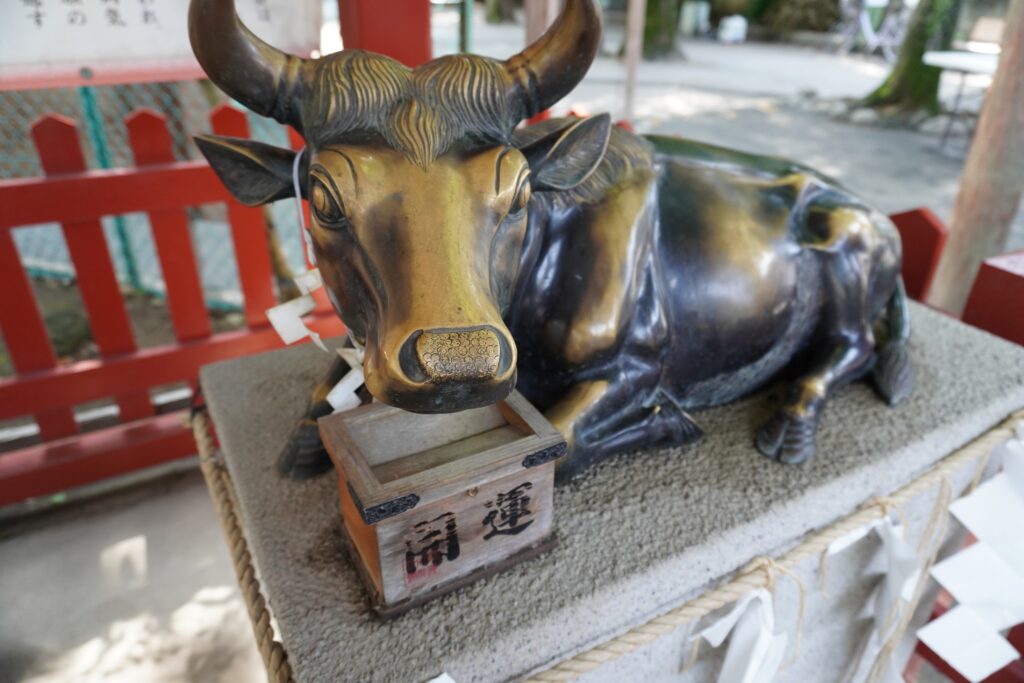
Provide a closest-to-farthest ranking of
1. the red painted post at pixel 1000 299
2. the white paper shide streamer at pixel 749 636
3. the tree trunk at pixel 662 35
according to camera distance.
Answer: the white paper shide streamer at pixel 749 636, the red painted post at pixel 1000 299, the tree trunk at pixel 662 35

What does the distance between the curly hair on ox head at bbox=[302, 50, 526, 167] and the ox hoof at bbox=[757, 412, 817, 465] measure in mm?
840

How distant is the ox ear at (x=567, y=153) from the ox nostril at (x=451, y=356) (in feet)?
1.16

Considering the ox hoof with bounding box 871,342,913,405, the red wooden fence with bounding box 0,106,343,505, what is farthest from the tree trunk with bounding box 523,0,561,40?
the ox hoof with bounding box 871,342,913,405

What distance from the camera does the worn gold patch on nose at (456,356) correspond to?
0.82 m

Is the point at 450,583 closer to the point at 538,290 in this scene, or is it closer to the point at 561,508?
the point at 561,508

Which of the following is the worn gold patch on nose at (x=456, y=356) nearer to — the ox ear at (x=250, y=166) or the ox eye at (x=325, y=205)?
the ox eye at (x=325, y=205)

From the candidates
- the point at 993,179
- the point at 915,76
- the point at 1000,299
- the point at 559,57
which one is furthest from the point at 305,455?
the point at 915,76

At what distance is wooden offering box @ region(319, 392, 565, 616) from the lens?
37.6 inches

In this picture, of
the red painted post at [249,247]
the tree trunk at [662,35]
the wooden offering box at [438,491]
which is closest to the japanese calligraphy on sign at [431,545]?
the wooden offering box at [438,491]

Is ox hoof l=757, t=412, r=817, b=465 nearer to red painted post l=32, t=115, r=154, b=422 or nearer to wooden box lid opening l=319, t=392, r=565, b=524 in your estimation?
wooden box lid opening l=319, t=392, r=565, b=524

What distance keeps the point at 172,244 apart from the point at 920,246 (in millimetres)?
2430

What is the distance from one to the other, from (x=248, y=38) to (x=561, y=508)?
2.88 feet

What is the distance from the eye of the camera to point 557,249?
1.24m

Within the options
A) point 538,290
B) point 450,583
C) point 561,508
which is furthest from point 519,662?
point 538,290
